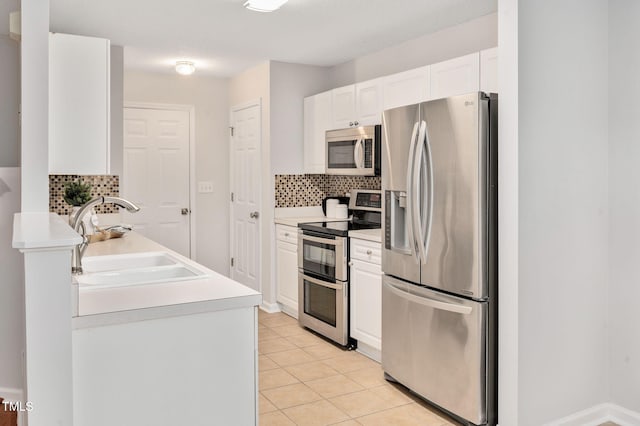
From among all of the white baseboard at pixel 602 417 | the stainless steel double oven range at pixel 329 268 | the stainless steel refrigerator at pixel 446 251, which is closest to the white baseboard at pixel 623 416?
the white baseboard at pixel 602 417

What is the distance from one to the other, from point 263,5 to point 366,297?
2.09 meters

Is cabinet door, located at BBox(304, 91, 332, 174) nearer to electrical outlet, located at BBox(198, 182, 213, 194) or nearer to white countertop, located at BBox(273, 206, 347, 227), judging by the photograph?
white countertop, located at BBox(273, 206, 347, 227)

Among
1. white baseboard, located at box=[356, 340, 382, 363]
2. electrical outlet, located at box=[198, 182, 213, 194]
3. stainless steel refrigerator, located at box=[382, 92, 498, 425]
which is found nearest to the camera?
stainless steel refrigerator, located at box=[382, 92, 498, 425]

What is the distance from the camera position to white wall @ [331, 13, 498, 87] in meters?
3.67

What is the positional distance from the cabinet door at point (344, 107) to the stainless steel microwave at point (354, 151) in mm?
93

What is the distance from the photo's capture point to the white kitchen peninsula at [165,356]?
1.61m

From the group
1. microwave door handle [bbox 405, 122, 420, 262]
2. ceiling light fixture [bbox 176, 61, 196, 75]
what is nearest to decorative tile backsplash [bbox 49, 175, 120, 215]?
ceiling light fixture [bbox 176, 61, 196, 75]

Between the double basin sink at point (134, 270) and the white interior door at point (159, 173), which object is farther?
the white interior door at point (159, 173)

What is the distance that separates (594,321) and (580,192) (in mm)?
707

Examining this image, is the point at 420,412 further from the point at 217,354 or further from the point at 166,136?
the point at 166,136

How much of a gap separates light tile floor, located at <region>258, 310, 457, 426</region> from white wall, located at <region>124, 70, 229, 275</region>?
2.00m

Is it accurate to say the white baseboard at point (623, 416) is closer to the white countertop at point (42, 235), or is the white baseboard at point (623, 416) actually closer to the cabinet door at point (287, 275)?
the cabinet door at point (287, 275)

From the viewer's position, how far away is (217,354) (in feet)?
5.97

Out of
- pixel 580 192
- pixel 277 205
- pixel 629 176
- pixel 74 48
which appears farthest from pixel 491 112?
pixel 277 205
